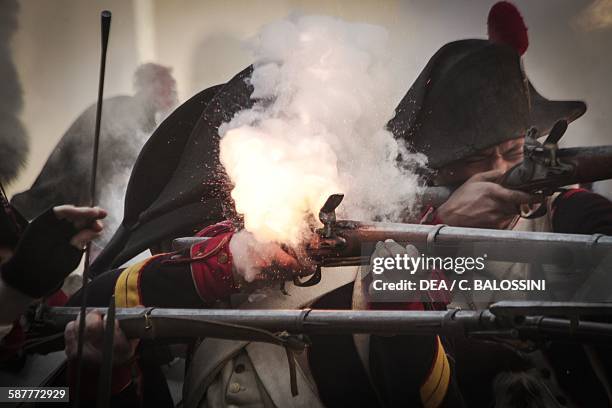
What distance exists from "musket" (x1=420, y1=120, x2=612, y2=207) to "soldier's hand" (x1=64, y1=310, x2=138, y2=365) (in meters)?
1.75

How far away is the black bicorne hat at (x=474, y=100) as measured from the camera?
4.00 metres

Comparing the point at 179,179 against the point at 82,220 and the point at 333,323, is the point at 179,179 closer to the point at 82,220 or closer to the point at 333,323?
the point at 82,220

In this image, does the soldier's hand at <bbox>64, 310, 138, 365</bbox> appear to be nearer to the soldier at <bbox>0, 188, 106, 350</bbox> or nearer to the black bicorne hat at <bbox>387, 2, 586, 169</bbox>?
the soldier at <bbox>0, 188, 106, 350</bbox>

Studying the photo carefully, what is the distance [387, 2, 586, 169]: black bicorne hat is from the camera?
13.1 ft

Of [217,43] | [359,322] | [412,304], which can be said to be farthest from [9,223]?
[412,304]

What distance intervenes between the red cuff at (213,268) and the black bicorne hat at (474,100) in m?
0.90

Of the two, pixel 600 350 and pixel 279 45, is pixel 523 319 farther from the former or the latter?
pixel 279 45

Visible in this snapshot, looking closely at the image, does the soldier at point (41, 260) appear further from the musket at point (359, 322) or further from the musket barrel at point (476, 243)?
the musket barrel at point (476, 243)

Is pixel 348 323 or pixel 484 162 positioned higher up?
pixel 484 162

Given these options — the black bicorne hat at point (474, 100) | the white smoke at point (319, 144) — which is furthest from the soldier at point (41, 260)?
the black bicorne hat at point (474, 100)

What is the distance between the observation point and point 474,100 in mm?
4043

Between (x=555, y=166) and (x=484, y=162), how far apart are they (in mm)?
344

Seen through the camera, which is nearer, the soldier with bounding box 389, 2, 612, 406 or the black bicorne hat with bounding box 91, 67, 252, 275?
the soldier with bounding box 389, 2, 612, 406

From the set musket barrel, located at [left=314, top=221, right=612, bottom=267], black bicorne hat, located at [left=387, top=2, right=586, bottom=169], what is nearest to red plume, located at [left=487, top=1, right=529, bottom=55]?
black bicorne hat, located at [left=387, top=2, right=586, bottom=169]
